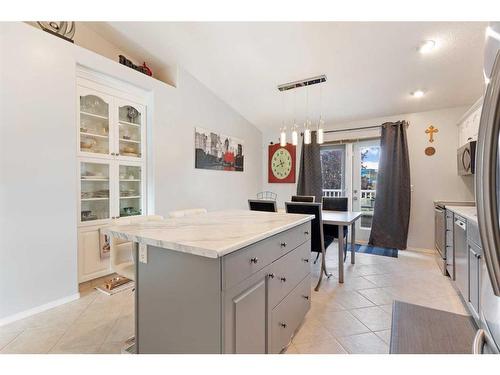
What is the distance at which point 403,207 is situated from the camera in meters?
3.94

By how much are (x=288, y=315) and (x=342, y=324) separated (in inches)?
25.8

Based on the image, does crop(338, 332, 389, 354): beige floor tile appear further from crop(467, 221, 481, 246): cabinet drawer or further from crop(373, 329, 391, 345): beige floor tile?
crop(467, 221, 481, 246): cabinet drawer

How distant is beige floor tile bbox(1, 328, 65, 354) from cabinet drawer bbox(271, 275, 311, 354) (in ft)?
5.04

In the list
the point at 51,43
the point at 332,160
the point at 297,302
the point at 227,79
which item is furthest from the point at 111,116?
the point at 332,160

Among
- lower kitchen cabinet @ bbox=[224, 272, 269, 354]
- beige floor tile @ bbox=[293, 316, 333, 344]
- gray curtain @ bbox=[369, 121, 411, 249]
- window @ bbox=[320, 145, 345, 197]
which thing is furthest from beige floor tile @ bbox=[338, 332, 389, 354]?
window @ bbox=[320, 145, 345, 197]

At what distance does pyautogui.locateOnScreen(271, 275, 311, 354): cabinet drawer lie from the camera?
144cm

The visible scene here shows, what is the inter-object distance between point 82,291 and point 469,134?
4803mm

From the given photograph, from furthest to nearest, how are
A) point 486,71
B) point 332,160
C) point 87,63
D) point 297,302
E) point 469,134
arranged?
1. point 332,160
2. point 469,134
3. point 87,63
4. point 297,302
5. point 486,71

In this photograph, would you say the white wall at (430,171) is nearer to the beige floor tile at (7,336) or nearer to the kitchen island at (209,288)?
the kitchen island at (209,288)

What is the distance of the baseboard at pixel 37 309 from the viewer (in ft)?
6.38

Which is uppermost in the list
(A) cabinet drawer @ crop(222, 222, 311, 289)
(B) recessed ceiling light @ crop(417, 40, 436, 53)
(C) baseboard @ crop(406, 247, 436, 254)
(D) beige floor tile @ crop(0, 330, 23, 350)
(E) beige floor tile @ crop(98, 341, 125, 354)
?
(B) recessed ceiling light @ crop(417, 40, 436, 53)

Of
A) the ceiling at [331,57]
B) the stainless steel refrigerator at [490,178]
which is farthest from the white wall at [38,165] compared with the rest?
the stainless steel refrigerator at [490,178]

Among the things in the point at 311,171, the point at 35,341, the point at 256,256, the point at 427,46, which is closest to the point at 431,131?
the point at 427,46
